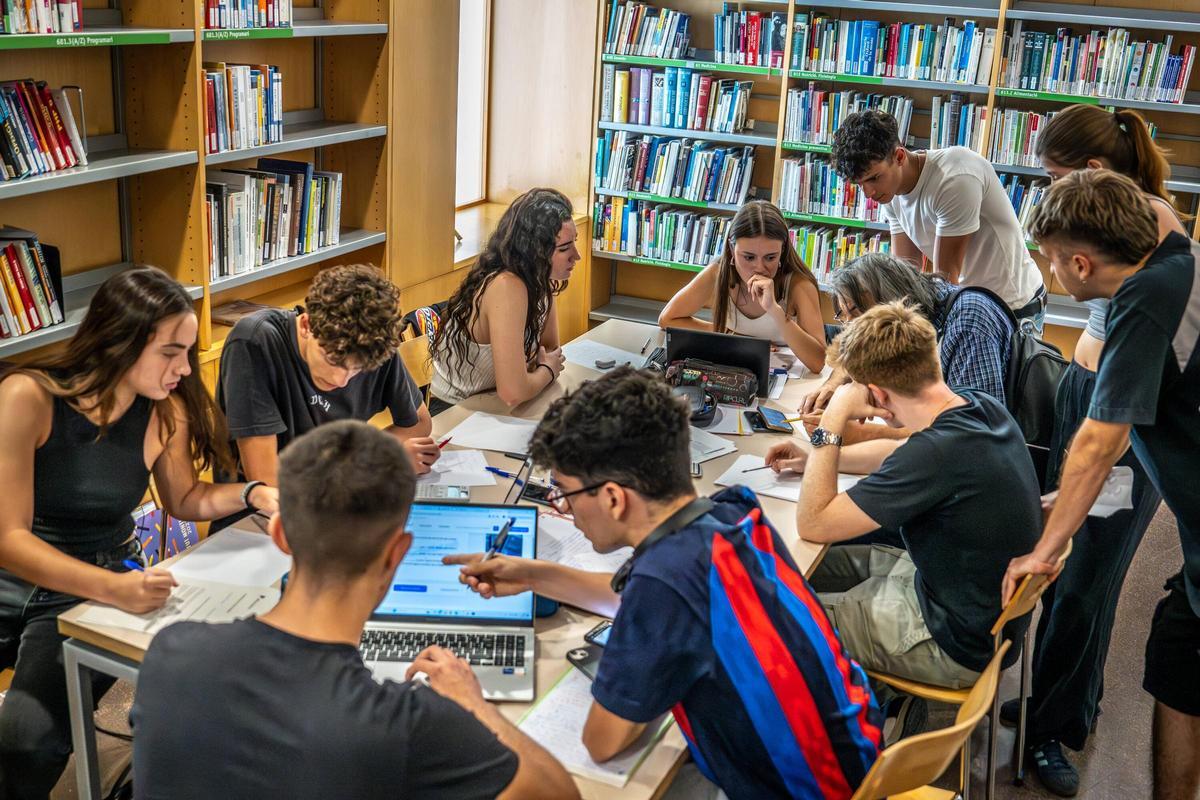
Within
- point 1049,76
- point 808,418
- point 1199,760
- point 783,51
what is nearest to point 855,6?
point 783,51

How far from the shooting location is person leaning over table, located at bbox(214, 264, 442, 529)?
92.4 inches

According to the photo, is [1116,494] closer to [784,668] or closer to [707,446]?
[707,446]

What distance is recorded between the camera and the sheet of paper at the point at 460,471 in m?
2.64

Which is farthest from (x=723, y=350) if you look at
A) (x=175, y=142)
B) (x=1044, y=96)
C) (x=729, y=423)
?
(x=1044, y=96)

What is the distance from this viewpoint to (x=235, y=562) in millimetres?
2180

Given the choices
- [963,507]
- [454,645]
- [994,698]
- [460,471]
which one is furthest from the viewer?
[460,471]

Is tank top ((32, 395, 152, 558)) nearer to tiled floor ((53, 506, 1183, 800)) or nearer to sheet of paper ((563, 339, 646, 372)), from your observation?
tiled floor ((53, 506, 1183, 800))

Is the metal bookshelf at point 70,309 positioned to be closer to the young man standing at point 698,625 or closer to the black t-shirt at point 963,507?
the young man standing at point 698,625

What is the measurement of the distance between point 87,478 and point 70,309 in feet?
4.26

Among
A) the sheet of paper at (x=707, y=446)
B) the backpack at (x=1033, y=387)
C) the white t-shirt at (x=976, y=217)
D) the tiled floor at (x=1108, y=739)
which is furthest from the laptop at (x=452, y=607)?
the white t-shirt at (x=976, y=217)

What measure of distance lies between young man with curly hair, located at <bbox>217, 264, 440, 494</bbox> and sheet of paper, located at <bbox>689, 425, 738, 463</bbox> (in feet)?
2.37

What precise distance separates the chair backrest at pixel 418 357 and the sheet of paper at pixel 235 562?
48.4 inches

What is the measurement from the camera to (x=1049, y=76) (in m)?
5.03

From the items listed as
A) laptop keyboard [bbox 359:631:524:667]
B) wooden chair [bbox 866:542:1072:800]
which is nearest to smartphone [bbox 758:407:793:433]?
wooden chair [bbox 866:542:1072:800]
